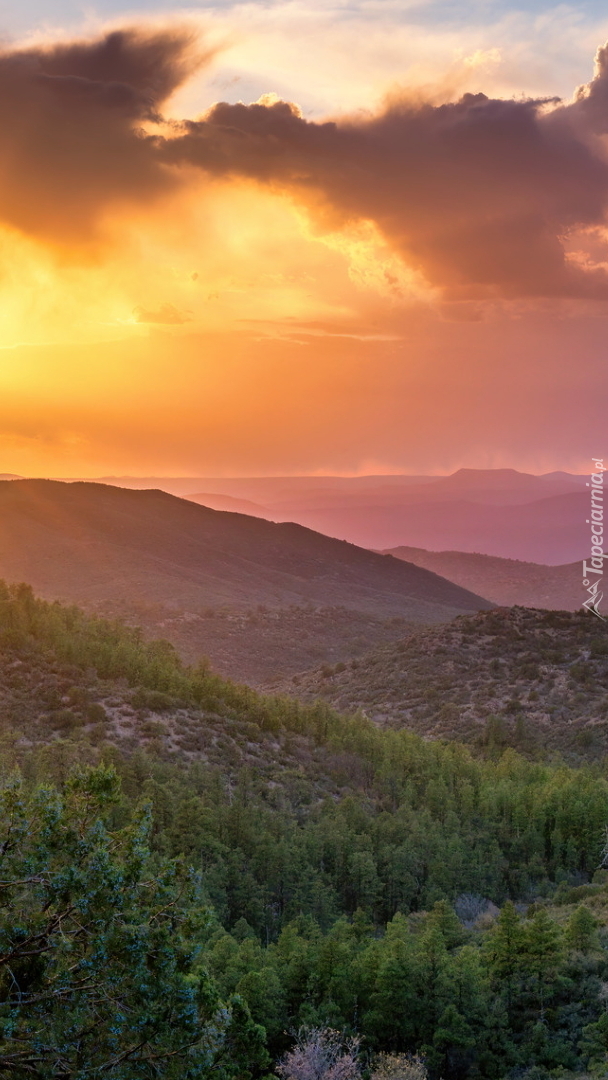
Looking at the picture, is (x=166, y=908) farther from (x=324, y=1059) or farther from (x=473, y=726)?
(x=473, y=726)

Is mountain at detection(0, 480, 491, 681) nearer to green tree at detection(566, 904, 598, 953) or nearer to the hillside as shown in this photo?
the hillside

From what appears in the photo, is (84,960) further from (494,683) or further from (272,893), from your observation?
(494,683)

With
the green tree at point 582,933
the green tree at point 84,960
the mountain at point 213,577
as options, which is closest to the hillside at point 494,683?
the mountain at point 213,577

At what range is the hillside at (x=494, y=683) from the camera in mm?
70500

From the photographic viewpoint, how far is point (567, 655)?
8344 cm

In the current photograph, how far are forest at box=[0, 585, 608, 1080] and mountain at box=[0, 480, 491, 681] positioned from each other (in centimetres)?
5712

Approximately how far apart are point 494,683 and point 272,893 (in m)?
49.5

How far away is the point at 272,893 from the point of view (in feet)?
116

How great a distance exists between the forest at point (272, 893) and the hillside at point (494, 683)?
12259 millimetres

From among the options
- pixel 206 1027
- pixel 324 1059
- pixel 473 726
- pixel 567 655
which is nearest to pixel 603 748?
pixel 473 726

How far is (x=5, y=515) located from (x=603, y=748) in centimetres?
12656

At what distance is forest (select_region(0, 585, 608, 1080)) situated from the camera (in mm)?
12414

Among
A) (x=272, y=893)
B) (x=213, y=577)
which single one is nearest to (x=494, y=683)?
(x=272, y=893)

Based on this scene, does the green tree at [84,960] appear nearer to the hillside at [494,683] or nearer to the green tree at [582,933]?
the green tree at [582,933]
